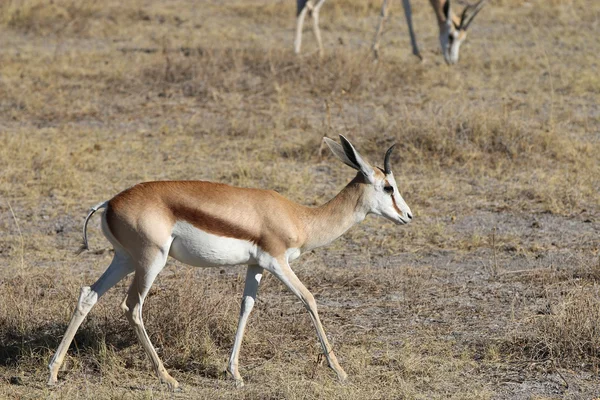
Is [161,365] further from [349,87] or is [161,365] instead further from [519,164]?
[349,87]

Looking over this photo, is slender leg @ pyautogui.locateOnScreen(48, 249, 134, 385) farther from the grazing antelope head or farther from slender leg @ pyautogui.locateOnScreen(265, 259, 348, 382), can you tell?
the grazing antelope head

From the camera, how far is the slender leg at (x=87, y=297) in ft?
14.7

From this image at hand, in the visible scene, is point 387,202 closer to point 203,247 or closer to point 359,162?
point 359,162

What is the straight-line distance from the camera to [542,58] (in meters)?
12.8

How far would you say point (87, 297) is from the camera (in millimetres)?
4480

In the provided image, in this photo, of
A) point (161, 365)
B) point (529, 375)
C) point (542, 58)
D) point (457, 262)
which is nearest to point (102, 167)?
point (457, 262)

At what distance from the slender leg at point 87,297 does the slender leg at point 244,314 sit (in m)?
0.55

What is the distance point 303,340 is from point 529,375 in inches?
46.3

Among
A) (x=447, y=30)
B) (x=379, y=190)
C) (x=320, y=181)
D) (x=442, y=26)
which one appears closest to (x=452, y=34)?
(x=447, y=30)

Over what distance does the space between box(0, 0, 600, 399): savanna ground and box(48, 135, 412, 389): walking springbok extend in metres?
0.34

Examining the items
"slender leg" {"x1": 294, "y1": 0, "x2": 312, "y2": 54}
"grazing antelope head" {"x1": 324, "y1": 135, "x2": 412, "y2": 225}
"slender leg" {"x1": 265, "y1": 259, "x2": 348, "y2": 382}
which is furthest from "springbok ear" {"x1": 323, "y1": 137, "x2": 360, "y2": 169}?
"slender leg" {"x1": 294, "y1": 0, "x2": 312, "y2": 54}

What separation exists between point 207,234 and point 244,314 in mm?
499

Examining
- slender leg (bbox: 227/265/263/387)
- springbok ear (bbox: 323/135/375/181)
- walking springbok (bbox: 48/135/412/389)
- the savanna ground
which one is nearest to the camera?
walking springbok (bbox: 48/135/412/389)

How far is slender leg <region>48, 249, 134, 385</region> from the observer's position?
448cm
